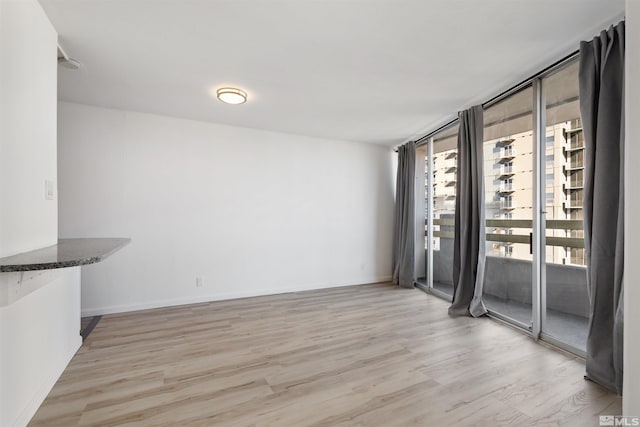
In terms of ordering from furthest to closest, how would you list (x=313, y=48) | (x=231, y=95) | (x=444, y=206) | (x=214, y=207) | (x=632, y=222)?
(x=444, y=206) → (x=214, y=207) → (x=231, y=95) → (x=313, y=48) → (x=632, y=222)

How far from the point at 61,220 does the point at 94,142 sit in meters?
1.00

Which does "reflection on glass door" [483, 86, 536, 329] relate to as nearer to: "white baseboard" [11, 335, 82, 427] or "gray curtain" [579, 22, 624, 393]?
"gray curtain" [579, 22, 624, 393]

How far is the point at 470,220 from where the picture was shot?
336cm

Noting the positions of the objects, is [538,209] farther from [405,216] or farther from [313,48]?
[313,48]

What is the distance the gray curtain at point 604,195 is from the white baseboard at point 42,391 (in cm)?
367

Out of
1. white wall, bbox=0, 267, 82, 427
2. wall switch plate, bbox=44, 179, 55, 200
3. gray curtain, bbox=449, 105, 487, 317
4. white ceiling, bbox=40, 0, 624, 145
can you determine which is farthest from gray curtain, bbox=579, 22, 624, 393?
wall switch plate, bbox=44, 179, 55, 200

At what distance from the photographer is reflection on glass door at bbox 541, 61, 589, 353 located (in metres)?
2.34

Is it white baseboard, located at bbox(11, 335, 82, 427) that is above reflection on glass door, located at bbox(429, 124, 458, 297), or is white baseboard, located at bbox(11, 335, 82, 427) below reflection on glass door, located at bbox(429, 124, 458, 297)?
below

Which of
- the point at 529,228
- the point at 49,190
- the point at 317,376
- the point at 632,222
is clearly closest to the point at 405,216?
the point at 529,228

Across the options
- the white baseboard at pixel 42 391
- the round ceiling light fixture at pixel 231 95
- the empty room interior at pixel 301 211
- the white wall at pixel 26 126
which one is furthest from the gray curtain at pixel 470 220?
the white wall at pixel 26 126

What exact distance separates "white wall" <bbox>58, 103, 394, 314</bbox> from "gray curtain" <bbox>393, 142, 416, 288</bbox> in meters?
0.31

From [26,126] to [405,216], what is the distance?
457 centimetres

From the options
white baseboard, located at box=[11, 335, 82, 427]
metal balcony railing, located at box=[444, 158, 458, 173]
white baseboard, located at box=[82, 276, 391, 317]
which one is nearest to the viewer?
white baseboard, located at box=[11, 335, 82, 427]

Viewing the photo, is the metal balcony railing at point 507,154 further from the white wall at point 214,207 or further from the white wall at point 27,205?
the white wall at point 27,205
